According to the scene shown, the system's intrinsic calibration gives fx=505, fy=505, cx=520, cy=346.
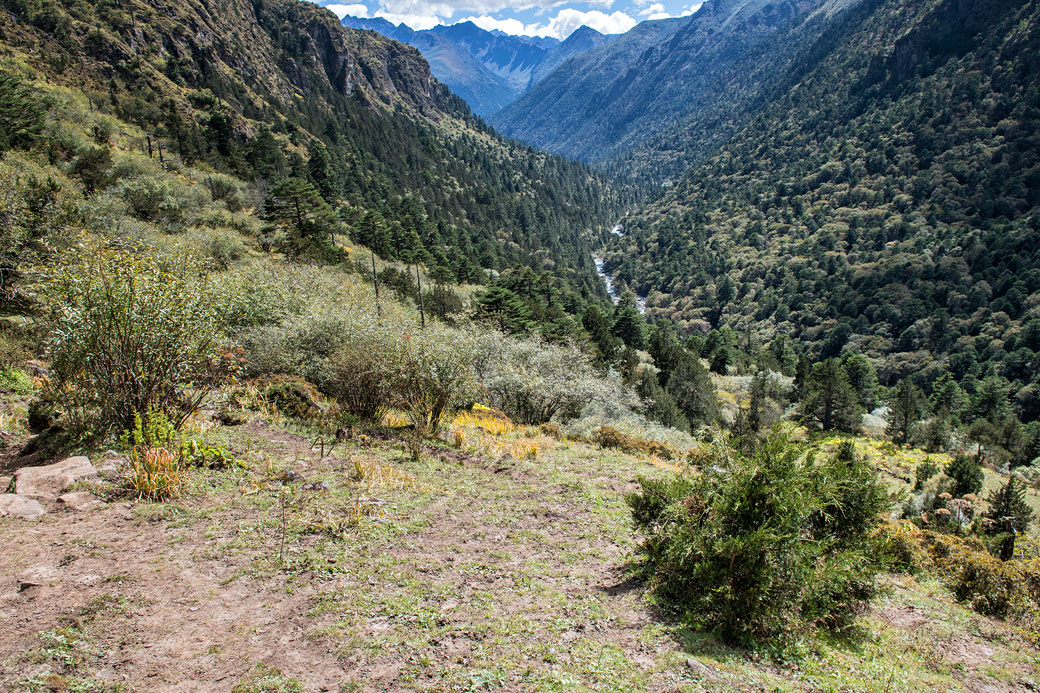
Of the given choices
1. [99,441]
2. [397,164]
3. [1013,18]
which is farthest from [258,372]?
[1013,18]

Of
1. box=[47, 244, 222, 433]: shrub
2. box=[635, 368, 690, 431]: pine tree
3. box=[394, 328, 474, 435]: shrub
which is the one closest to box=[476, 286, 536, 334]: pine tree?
box=[635, 368, 690, 431]: pine tree

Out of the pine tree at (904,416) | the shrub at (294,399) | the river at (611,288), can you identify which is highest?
the river at (611,288)

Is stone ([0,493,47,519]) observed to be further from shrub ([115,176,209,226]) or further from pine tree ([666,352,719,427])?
pine tree ([666,352,719,427])

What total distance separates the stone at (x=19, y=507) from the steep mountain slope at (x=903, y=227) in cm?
11427

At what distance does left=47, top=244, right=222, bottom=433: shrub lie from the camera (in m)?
8.06

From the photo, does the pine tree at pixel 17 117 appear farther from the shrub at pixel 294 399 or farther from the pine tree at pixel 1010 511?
the pine tree at pixel 1010 511

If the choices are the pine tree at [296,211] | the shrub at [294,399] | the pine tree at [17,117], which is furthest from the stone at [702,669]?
the pine tree at [17,117]

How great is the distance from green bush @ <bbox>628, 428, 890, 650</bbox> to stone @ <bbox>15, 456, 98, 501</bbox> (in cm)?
833

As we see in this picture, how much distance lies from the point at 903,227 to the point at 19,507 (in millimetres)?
173090

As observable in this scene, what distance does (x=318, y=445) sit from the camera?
11.3 meters

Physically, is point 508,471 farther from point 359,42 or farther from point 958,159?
point 359,42

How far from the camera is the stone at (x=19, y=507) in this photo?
6.35m

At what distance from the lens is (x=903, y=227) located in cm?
13600

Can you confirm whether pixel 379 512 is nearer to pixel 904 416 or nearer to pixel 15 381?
pixel 15 381
